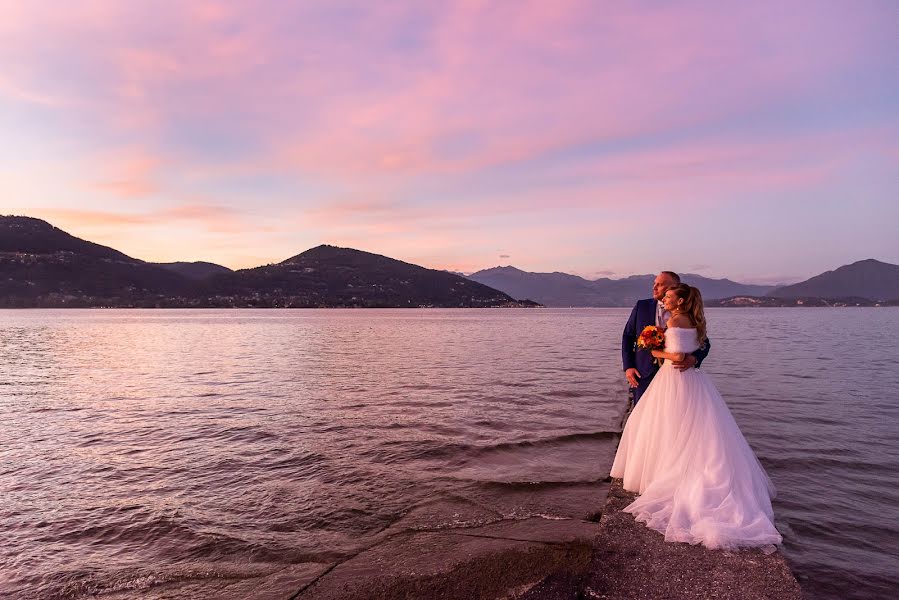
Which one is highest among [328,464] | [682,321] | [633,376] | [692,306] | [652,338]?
[692,306]

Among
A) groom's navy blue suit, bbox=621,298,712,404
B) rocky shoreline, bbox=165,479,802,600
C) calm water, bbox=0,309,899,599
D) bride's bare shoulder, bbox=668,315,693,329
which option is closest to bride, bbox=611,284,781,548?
bride's bare shoulder, bbox=668,315,693,329

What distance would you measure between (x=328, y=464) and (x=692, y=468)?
308 inches

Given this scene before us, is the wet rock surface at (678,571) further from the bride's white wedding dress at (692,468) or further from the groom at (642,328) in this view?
the groom at (642,328)

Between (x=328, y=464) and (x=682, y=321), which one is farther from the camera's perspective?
(x=328, y=464)

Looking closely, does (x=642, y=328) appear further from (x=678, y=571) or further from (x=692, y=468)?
(x=678, y=571)

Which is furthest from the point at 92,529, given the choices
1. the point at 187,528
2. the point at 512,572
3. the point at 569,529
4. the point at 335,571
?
the point at 569,529

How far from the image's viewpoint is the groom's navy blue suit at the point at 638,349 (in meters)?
8.43

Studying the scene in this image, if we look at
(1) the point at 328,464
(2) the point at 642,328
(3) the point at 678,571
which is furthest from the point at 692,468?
(1) the point at 328,464

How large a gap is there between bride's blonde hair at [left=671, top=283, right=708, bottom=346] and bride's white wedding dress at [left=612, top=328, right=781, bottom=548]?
174 millimetres

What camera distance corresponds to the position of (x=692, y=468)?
6414mm

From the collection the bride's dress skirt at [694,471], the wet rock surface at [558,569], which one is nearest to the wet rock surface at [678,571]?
the wet rock surface at [558,569]

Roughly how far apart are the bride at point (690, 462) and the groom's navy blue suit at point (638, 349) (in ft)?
3.76

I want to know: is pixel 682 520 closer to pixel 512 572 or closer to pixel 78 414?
A: pixel 512 572

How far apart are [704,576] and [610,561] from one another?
3.02 feet
